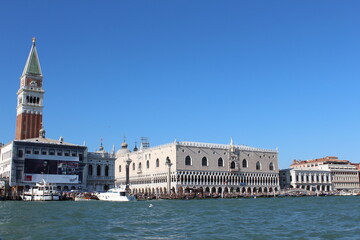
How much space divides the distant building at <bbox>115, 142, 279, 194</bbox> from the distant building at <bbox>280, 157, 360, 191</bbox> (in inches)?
322

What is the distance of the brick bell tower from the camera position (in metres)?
91.8

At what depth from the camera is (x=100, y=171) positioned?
89938 millimetres

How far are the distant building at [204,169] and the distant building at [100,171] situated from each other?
142 inches

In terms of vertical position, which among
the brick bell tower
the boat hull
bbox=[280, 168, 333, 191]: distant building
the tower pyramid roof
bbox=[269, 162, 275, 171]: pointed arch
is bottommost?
the boat hull

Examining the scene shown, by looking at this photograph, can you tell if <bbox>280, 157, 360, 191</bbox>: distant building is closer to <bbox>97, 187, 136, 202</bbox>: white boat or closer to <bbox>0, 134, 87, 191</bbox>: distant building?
<bbox>0, 134, 87, 191</bbox>: distant building

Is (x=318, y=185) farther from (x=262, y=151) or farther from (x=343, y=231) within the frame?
(x=343, y=231)

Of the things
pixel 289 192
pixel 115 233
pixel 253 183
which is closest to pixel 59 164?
pixel 253 183

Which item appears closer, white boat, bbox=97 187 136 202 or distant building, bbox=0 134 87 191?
white boat, bbox=97 187 136 202

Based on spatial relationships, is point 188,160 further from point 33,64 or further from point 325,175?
point 325,175

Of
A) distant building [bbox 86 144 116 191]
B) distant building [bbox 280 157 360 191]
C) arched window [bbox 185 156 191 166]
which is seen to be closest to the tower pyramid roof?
distant building [bbox 86 144 116 191]

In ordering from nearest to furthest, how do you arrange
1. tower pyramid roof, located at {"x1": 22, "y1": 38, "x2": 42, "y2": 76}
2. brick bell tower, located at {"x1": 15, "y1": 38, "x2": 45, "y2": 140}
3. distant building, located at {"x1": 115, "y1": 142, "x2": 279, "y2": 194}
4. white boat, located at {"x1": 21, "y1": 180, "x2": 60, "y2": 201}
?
white boat, located at {"x1": 21, "y1": 180, "x2": 60, "y2": 201}, brick bell tower, located at {"x1": 15, "y1": 38, "x2": 45, "y2": 140}, tower pyramid roof, located at {"x1": 22, "y1": 38, "x2": 42, "y2": 76}, distant building, located at {"x1": 115, "y1": 142, "x2": 279, "y2": 194}

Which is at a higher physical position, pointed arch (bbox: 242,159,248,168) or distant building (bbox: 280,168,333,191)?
pointed arch (bbox: 242,159,248,168)

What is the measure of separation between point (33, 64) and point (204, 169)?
42.2m

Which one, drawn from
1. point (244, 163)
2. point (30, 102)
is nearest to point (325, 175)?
point (244, 163)
